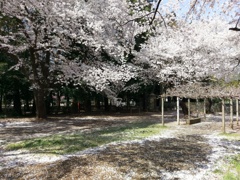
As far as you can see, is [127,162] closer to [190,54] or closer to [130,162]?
[130,162]

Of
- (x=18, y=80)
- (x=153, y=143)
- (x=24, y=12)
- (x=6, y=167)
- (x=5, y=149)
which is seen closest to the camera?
(x=6, y=167)

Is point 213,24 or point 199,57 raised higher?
point 213,24

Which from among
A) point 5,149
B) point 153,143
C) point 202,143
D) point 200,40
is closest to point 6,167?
point 5,149

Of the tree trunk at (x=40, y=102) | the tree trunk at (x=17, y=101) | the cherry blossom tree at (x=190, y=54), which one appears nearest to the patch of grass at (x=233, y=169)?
the cherry blossom tree at (x=190, y=54)

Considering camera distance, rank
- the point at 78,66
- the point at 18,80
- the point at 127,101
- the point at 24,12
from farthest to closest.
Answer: the point at 127,101 < the point at 18,80 < the point at 78,66 < the point at 24,12

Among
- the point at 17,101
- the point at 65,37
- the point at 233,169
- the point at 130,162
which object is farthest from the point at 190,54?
the point at 17,101

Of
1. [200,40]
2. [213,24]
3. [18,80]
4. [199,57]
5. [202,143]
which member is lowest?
[202,143]

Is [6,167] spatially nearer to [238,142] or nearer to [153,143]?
[153,143]

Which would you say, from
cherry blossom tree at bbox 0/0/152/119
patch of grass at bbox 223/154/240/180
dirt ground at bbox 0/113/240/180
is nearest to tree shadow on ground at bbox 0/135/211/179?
dirt ground at bbox 0/113/240/180

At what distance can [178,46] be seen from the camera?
16547 millimetres

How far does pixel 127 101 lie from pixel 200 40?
9.56 metres

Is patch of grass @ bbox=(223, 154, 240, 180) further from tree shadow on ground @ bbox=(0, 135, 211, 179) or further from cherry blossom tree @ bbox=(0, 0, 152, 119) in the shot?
cherry blossom tree @ bbox=(0, 0, 152, 119)

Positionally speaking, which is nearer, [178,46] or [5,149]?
[5,149]

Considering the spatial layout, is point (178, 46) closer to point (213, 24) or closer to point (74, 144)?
point (213, 24)
